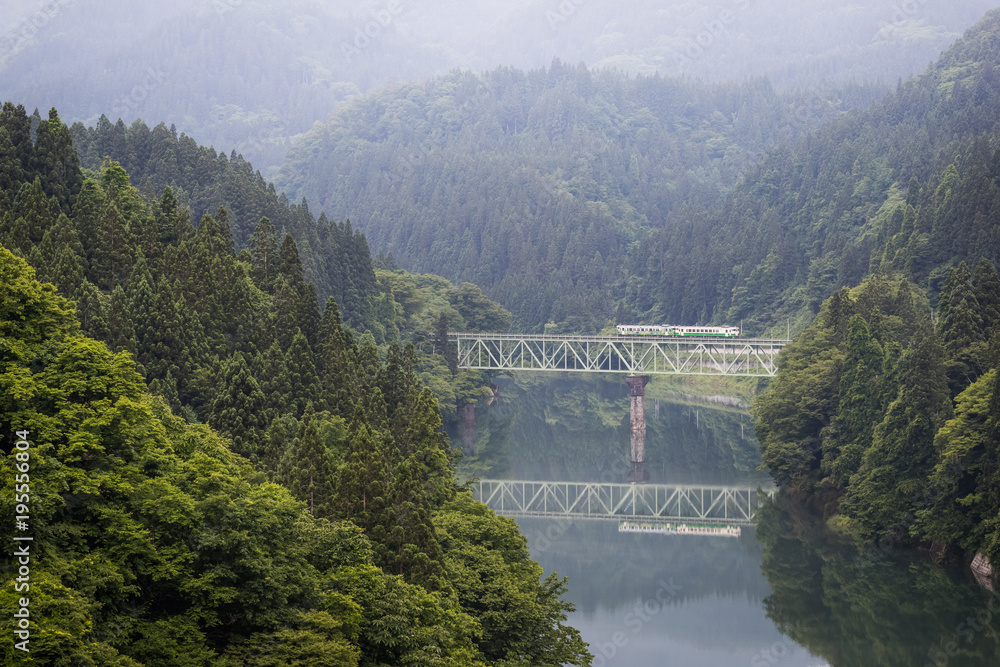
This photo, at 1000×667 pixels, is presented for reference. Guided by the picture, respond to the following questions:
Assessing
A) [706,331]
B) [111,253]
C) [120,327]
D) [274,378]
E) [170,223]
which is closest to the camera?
[120,327]

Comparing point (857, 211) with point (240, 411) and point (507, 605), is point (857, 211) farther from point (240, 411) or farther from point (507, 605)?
point (507, 605)

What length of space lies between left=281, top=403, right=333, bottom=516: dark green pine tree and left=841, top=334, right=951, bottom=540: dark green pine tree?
28.4 m

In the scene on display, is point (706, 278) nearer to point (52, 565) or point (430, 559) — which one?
point (430, 559)

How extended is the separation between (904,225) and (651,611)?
64.1 meters

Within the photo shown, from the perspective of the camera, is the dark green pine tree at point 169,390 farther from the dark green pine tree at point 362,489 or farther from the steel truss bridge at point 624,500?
the steel truss bridge at point 624,500

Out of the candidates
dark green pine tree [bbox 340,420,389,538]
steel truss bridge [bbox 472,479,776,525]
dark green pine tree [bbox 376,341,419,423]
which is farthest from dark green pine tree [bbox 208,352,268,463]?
steel truss bridge [bbox 472,479,776,525]

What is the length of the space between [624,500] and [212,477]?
5009 centimetres

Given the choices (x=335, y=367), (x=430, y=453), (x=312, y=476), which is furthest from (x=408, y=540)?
(x=335, y=367)

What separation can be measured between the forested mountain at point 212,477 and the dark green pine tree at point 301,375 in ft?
0.33

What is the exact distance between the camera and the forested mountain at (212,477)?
25422mm

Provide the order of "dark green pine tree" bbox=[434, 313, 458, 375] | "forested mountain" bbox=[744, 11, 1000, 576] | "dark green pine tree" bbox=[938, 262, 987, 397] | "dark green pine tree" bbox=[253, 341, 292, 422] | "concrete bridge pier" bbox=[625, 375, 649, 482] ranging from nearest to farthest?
"dark green pine tree" bbox=[253, 341, 292, 422]
"forested mountain" bbox=[744, 11, 1000, 576]
"dark green pine tree" bbox=[938, 262, 987, 397]
"concrete bridge pier" bbox=[625, 375, 649, 482]
"dark green pine tree" bbox=[434, 313, 458, 375]

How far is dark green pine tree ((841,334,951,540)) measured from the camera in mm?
54281

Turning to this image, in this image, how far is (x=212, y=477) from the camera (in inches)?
1120

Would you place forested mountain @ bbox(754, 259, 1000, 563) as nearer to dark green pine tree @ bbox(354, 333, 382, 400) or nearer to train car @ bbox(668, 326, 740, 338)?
dark green pine tree @ bbox(354, 333, 382, 400)
